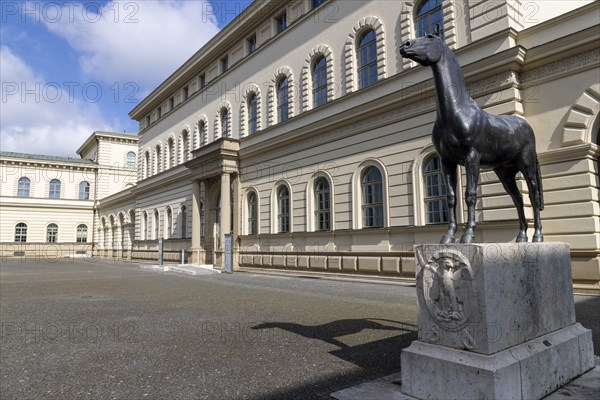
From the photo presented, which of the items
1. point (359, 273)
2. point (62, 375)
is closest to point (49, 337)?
point (62, 375)

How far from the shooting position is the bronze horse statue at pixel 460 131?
14.2 feet

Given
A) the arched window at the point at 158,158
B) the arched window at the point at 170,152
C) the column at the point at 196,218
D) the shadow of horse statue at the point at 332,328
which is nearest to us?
the shadow of horse statue at the point at 332,328

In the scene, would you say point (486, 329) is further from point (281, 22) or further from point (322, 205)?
point (281, 22)

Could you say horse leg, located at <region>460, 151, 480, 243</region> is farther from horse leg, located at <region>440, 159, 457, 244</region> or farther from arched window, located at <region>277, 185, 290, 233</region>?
arched window, located at <region>277, 185, 290, 233</region>

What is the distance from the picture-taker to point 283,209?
22203mm

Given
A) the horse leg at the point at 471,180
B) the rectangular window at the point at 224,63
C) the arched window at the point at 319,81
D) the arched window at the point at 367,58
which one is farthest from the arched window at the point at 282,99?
the horse leg at the point at 471,180

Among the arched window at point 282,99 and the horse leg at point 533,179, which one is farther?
the arched window at point 282,99

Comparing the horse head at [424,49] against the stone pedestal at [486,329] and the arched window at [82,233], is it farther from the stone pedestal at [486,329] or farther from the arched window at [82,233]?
the arched window at [82,233]

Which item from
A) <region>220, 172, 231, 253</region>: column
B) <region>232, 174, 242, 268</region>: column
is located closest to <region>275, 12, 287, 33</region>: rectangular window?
<region>220, 172, 231, 253</region>: column

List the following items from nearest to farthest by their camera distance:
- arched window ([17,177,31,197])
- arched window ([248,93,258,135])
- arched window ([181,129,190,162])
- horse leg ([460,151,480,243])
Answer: horse leg ([460,151,480,243]), arched window ([248,93,258,135]), arched window ([181,129,190,162]), arched window ([17,177,31,197])

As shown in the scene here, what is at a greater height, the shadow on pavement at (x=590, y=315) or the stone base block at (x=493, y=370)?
the stone base block at (x=493, y=370)

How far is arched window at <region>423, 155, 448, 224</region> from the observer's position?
47.6ft

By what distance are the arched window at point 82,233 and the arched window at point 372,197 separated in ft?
166

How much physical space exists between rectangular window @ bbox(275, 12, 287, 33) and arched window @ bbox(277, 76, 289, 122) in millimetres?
3008
